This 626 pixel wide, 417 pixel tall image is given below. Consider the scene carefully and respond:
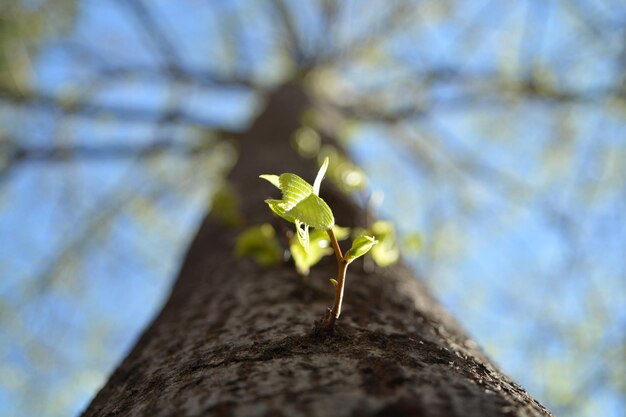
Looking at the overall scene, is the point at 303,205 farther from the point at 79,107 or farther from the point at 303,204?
the point at 79,107

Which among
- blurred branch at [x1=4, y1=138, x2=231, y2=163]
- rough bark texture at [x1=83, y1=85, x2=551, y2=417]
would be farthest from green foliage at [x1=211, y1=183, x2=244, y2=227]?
blurred branch at [x1=4, y1=138, x2=231, y2=163]

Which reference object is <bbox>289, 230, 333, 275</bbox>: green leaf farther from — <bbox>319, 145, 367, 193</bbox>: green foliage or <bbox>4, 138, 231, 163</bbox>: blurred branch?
<bbox>4, 138, 231, 163</bbox>: blurred branch

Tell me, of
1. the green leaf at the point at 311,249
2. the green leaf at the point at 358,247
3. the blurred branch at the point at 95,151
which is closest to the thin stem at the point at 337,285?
the green leaf at the point at 358,247

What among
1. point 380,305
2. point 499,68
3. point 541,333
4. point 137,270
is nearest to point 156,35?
point 137,270

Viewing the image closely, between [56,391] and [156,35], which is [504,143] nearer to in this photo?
[156,35]

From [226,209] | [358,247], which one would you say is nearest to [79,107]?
[226,209]

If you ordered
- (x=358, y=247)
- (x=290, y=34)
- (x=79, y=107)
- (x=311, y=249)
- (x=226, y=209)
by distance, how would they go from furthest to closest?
1. (x=290, y=34)
2. (x=79, y=107)
3. (x=226, y=209)
4. (x=311, y=249)
5. (x=358, y=247)
